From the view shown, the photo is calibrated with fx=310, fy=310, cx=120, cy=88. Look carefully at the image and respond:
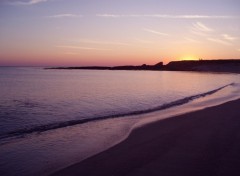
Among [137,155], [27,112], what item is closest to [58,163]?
[137,155]

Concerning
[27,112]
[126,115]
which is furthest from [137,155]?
[27,112]

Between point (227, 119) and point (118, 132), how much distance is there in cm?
552

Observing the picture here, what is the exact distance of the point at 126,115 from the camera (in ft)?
56.5

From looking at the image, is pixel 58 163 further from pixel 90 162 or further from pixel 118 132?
pixel 118 132

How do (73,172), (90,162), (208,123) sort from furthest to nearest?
(208,123), (90,162), (73,172)

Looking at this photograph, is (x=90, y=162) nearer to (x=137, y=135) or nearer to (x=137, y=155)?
(x=137, y=155)

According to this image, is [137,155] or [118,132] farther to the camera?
[118,132]

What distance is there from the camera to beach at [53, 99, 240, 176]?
285 inches

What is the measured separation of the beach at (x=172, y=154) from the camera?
7.23 meters

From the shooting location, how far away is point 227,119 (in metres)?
14.5

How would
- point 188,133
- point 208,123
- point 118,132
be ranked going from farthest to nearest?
point 208,123
point 118,132
point 188,133

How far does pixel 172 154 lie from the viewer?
28.0 feet

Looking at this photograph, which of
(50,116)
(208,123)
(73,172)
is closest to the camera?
(73,172)

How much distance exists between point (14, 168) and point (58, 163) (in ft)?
3.56
